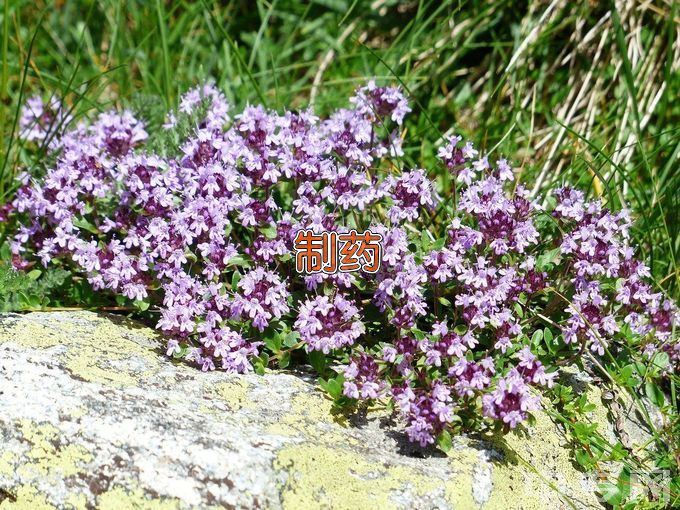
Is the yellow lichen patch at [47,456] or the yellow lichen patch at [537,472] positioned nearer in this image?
the yellow lichen patch at [47,456]

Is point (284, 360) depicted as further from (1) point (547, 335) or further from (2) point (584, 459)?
(2) point (584, 459)

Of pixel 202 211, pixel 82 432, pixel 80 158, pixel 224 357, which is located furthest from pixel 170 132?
pixel 82 432

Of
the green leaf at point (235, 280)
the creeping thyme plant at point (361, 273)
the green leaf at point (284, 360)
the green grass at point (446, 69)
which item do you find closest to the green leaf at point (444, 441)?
the creeping thyme plant at point (361, 273)

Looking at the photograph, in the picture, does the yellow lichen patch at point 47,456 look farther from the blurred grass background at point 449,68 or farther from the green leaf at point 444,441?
the blurred grass background at point 449,68

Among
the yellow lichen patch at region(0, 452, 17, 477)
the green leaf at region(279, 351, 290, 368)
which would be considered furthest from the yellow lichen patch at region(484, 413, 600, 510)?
the yellow lichen patch at region(0, 452, 17, 477)

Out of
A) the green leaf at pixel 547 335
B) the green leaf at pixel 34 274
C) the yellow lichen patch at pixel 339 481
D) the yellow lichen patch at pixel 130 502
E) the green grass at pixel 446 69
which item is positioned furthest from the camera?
the green grass at pixel 446 69

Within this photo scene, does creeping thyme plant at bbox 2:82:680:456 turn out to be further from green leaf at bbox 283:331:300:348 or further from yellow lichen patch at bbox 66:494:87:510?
yellow lichen patch at bbox 66:494:87:510
